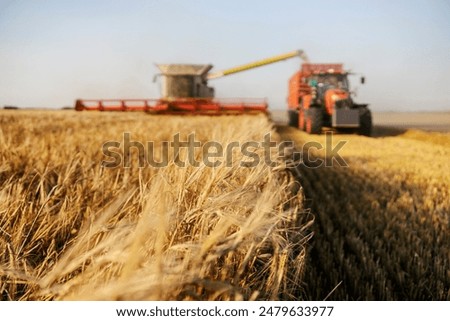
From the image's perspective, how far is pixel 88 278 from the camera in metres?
1.01

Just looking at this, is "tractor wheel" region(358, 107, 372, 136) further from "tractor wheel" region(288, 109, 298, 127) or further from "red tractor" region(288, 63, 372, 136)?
"tractor wheel" region(288, 109, 298, 127)

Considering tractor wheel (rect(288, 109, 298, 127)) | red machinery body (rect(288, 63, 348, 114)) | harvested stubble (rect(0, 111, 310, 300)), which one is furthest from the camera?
tractor wheel (rect(288, 109, 298, 127))

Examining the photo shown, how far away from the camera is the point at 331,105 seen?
1127 cm

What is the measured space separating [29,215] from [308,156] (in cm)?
562

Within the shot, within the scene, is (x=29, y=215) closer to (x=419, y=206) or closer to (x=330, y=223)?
(x=330, y=223)

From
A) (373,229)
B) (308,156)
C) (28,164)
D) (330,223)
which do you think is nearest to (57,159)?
(28,164)

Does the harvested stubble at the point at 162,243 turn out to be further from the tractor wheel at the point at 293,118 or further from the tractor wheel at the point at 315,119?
the tractor wheel at the point at 293,118

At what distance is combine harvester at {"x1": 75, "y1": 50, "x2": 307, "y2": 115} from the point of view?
15.7 m

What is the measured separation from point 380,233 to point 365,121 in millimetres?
8616

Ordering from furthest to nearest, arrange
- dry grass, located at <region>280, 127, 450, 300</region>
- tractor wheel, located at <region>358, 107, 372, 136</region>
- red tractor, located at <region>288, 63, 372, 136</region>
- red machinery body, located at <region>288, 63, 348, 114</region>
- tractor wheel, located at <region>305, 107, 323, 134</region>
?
red machinery body, located at <region>288, 63, 348, 114</region>, tractor wheel, located at <region>305, 107, 323, 134</region>, tractor wheel, located at <region>358, 107, 372, 136</region>, red tractor, located at <region>288, 63, 372, 136</region>, dry grass, located at <region>280, 127, 450, 300</region>

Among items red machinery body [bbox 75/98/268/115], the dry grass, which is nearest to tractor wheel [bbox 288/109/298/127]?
red machinery body [bbox 75/98/268/115]

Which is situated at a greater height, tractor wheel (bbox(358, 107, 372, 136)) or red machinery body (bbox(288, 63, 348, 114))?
red machinery body (bbox(288, 63, 348, 114))

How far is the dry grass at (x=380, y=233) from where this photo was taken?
2.12 meters

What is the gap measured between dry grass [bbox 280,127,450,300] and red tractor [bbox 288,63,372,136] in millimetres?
5197
